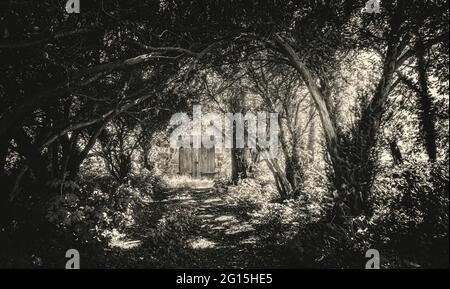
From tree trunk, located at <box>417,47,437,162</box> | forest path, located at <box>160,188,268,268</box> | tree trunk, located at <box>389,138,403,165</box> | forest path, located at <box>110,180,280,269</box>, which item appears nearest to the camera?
forest path, located at <box>110,180,280,269</box>

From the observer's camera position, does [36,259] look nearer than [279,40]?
Yes

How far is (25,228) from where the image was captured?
20.0ft

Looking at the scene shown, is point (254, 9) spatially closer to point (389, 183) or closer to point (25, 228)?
point (389, 183)

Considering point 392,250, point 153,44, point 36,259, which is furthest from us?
point 153,44

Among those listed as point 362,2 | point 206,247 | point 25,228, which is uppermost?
point 362,2

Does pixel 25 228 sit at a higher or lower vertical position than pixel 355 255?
higher

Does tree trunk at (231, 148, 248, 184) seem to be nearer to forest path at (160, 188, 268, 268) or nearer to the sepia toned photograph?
forest path at (160, 188, 268, 268)

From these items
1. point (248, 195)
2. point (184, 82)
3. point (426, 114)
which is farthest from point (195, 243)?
point (426, 114)

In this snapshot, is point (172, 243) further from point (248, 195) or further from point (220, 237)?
point (248, 195)

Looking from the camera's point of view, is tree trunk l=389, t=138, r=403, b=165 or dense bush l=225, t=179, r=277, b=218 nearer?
tree trunk l=389, t=138, r=403, b=165

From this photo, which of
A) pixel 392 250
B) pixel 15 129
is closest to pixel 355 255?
pixel 392 250

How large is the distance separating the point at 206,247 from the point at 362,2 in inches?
244

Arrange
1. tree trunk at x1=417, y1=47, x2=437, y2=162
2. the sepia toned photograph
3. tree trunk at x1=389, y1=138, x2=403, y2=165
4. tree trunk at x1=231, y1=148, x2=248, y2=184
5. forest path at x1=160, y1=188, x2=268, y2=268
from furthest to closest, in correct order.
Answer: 1. tree trunk at x1=231, y1=148, x2=248, y2=184
2. tree trunk at x1=389, y1=138, x2=403, y2=165
3. tree trunk at x1=417, y1=47, x2=437, y2=162
4. forest path at x1=160, y1=188, x2=268, y2=268
5. the sepia toned photograph

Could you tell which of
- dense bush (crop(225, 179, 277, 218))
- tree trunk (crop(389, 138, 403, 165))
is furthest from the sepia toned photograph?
dense bush (crop(225, 179, 277, 218))
